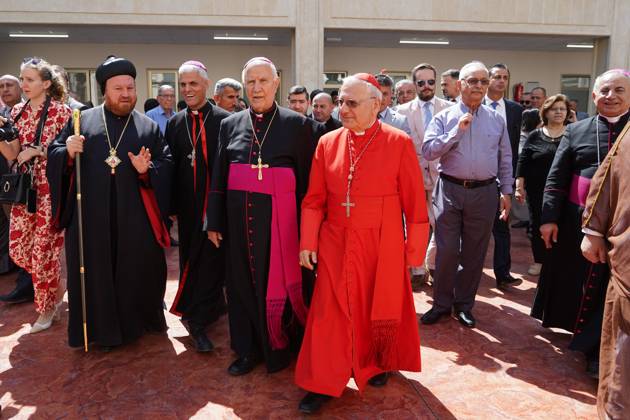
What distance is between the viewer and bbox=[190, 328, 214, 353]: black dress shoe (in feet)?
12.5

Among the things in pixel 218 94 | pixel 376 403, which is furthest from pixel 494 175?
pixel 218 94

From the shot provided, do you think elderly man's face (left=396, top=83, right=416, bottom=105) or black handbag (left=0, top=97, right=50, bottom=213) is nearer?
black handbag (left=0, top=97, right=50, bottom=213)

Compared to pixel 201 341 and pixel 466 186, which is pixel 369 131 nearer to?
pixel 466 186

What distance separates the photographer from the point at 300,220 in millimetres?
3342

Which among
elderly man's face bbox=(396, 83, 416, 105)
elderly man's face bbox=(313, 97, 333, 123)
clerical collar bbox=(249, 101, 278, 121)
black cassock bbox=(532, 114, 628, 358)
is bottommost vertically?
black cassock bbox=(532, 114, 628, 358)

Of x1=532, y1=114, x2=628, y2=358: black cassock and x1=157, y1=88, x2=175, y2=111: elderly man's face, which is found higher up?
x1=157, y1=88, x2=175, y2=111: elderly man's face

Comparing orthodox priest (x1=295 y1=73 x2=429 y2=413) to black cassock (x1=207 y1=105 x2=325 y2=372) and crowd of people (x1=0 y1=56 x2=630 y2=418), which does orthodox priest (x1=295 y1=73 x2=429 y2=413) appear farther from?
black cassock (x1=207 y1=105 x2=325 y2=372)

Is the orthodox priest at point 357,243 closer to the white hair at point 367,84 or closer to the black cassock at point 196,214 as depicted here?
the white hair at point 367,84

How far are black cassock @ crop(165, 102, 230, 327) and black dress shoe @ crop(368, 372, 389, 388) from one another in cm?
134

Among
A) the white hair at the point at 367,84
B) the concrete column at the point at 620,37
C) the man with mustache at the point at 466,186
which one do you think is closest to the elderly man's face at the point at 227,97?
the man with mustache at the point at 466,186

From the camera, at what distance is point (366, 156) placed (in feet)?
10.0

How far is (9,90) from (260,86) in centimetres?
376

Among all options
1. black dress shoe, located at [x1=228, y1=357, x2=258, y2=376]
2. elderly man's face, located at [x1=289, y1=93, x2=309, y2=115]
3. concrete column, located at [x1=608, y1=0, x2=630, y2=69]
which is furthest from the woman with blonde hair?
concrete column, located at [x1=608, y1=0, x2=630, y2=69]

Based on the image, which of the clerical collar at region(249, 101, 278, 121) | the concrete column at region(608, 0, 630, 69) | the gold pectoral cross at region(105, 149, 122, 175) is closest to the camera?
the clerical collar at region(249, 101, 278, 121)
